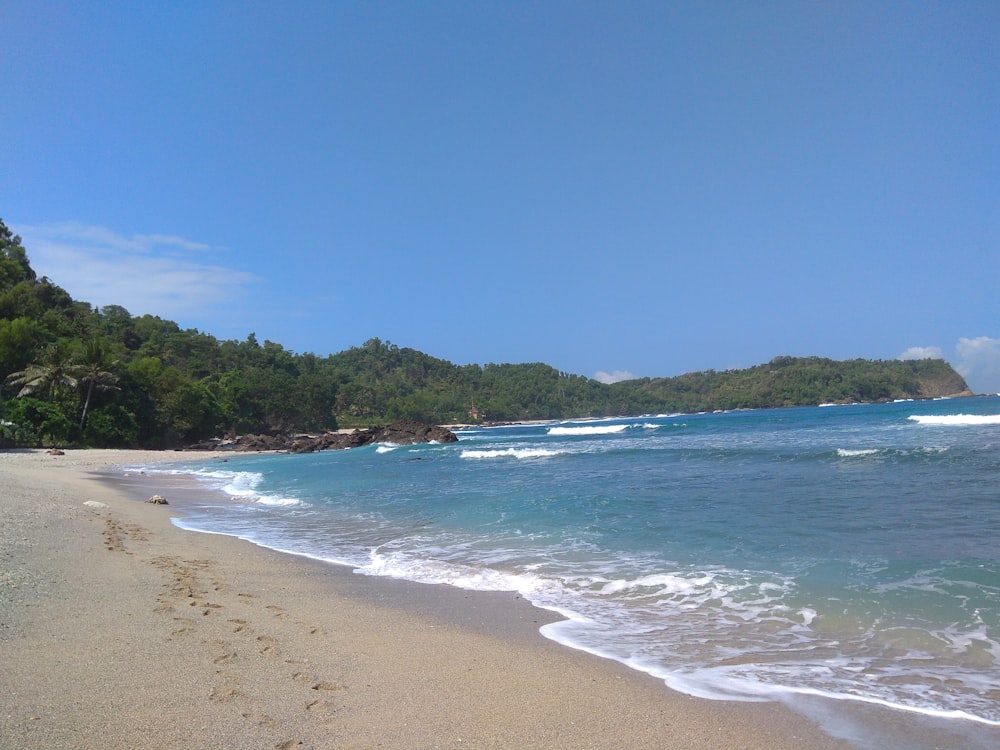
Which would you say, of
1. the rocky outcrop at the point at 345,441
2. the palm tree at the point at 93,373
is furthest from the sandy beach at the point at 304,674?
the rocky outcrop at the point at 345,441

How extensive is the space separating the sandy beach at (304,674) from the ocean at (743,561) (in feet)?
1.79

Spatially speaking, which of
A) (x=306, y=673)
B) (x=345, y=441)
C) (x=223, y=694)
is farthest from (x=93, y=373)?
(x=223, y=694)

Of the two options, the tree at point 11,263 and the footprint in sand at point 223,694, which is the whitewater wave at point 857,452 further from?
the tree at point 11,263

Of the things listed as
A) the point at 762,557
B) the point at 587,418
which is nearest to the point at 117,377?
the point at 762,557

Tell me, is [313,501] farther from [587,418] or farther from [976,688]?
[587,418]

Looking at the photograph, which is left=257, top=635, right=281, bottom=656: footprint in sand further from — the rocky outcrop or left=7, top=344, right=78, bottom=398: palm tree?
the rocky outcrop

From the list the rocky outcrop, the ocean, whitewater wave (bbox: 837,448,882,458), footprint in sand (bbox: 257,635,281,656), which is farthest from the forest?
whitewater wave (bbox: 837,448,882,458)

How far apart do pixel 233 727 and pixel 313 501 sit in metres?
14.5

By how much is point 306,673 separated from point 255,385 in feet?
263

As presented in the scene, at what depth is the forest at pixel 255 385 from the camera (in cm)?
4250

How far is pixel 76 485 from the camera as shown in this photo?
18.5 metres

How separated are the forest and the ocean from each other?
32.1 m

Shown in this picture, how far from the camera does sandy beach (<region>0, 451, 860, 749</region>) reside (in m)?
3.38

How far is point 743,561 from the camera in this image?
823 cm
